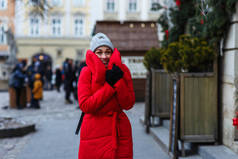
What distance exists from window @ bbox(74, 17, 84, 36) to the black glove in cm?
3607

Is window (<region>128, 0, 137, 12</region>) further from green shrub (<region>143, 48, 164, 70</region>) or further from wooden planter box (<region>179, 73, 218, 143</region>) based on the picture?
wooden planter box (<region>179, 73, 218, 143</region>)

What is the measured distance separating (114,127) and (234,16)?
2.70 m

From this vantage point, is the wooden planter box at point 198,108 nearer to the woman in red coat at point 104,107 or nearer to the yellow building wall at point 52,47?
the woman in red coat at point 104,107

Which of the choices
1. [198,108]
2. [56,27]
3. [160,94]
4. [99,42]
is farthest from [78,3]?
[99,42]

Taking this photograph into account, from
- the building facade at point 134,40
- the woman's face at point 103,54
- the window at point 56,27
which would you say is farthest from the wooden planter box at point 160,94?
the window at point 56,27

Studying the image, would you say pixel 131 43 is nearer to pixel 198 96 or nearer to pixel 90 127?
pixel 198 96

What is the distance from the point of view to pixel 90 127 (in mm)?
2926

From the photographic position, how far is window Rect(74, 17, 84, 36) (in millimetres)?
38344

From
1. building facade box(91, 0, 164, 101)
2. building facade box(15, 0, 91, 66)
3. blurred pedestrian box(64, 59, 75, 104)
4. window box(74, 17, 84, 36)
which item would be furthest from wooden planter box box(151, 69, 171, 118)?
window box(74, 17, 84, 36)

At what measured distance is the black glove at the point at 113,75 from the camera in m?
2.88

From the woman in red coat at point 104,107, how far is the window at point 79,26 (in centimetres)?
3596

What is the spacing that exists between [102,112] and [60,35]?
1430 inches

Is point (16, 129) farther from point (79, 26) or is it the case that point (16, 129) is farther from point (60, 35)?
point (79, 26)

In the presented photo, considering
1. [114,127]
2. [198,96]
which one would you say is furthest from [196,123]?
[114,127]
